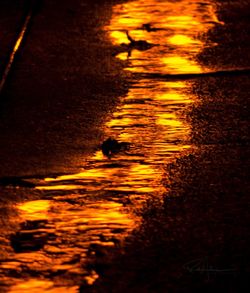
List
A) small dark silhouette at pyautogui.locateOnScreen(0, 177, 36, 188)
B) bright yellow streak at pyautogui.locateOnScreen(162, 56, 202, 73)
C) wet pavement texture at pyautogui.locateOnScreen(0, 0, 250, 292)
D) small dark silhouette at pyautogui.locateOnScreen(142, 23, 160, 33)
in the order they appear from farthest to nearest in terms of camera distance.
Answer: small dark silhouette at pyautogui.locateOnScreen(142, 23, 160, 33) → bright yellow streak at pyautogui.locateOnScreen(162, 56, 202, 73) → small dark silhouette at pyautogui.locateOnScreen(0, 177, 36, 188) → wet pavement texture at pyautogui.locateOnScreen(0, 0, 250, 292)

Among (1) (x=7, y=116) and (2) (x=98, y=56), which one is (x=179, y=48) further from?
(1) (x=7, y=116)

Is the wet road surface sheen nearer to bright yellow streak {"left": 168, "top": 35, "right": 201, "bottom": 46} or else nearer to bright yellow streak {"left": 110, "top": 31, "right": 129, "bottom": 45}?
bright yellow streak {"left": 168, "top": 35, "right": 201, "bottom": 46}

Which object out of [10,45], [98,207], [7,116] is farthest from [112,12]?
[98,207]

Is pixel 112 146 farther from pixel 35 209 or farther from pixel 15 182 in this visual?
pixel 35 209

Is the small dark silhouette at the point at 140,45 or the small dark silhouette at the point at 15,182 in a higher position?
the small dark silhouette at the point at 140,45

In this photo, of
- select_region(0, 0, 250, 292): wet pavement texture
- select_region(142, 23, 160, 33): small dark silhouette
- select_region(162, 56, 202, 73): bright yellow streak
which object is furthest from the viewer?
select_region(142, 23, 160, 33): small dark silhouette

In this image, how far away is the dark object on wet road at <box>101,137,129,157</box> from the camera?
584 cm

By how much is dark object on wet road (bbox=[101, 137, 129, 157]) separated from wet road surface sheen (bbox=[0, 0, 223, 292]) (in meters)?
0.05

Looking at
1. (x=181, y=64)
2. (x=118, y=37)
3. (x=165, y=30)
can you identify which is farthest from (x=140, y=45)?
(x=181, y=64)

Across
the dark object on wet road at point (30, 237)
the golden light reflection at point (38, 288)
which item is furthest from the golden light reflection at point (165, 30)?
the golden light reflection at point (38, 288)

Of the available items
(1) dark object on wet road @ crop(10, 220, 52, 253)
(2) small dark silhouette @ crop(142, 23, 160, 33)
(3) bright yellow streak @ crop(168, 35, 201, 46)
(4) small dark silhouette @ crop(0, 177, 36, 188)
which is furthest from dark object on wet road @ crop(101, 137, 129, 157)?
(2) small dark silhouette @ crop(142, 23, 160, 33)

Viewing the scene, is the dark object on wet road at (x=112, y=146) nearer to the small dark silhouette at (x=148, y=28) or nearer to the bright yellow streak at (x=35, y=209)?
the bright yellow streak at (x=35, y=209)

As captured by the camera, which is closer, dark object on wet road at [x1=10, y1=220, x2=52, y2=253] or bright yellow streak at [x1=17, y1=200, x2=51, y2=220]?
dark object on wet road at [x1=10, y1=220, x2=52, y2=253]

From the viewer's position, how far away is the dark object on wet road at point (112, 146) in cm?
584
